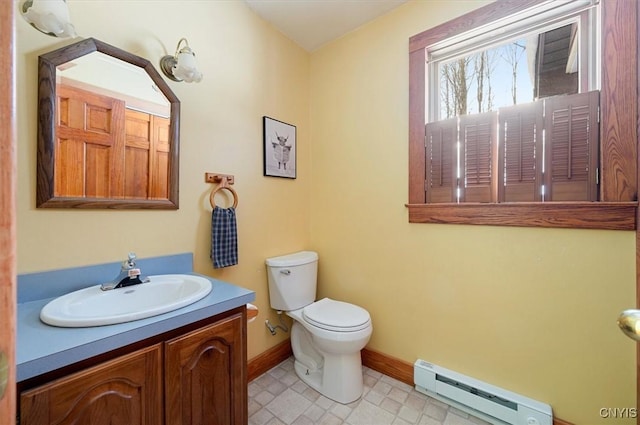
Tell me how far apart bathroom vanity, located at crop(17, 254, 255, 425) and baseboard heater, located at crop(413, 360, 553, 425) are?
1064 millimetres

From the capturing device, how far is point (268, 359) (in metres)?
1.84

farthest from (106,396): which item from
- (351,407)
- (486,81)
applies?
(486,81)

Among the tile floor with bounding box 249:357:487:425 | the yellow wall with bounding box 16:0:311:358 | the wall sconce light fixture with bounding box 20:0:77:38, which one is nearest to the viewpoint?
the wall sconce light fixture with bounding box 20:0:77:38

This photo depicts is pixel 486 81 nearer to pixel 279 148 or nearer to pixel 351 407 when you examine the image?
pixel 279 148

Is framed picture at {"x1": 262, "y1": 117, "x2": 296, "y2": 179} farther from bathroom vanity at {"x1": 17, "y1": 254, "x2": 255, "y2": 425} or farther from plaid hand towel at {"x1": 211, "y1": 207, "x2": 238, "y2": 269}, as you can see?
bathroom vanity at {"x1": 17, "y1": 254, "x2": 255, "y2": 425}

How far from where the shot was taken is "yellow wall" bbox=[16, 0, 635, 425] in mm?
1141

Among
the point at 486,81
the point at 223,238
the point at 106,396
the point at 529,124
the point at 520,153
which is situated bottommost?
the point at 106,396

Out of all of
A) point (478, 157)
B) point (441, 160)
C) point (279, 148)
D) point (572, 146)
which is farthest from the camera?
point (279, 148)

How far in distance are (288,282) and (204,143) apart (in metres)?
1.01

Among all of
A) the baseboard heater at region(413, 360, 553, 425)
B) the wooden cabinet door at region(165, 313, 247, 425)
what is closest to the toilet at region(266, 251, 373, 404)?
the baseboard heater at region(413, 360, 553, 425)

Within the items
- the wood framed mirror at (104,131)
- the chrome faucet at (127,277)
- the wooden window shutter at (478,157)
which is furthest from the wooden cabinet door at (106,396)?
the wooden window shutter at (478,157)

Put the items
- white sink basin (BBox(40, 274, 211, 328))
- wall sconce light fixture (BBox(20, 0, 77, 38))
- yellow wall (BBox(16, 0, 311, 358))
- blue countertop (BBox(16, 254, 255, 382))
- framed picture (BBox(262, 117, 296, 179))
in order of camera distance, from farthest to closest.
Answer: framed picture (BBox(262, 117, 296, 179)) < yellow wall (BBox(16, 0, 311, 358)) < wall sconce light fixture (BBox(20, 0, 77, 38)) < white sink basin (BBox(40, 274, 211, 328)) < blue countertop (BBox(16, 254, 255, 382))

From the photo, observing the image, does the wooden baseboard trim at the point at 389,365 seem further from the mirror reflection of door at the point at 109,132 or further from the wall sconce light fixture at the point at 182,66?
the wall sconce light fixture at the point at 182,66

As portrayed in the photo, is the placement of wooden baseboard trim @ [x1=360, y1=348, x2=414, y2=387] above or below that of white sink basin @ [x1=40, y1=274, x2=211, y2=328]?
below
